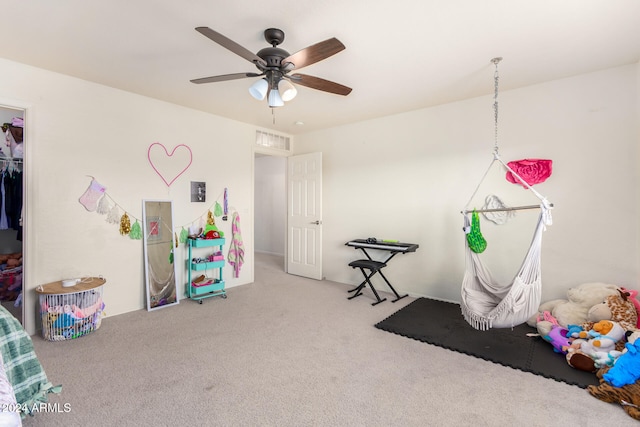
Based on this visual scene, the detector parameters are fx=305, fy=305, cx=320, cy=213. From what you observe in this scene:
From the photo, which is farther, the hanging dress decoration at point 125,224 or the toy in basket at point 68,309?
the hanging dress decoration at point 125,224

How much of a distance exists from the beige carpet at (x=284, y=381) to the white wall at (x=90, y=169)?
0.68 m

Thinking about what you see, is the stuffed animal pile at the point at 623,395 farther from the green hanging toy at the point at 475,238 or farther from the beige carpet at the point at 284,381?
the green hanging toy at the point at 475,238

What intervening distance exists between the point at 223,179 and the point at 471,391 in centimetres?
390

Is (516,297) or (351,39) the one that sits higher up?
(351,39)

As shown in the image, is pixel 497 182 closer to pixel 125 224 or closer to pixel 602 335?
pixel 602 335

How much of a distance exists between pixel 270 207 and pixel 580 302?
6310mm

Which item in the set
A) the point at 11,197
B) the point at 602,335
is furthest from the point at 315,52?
→ the point at 11,197

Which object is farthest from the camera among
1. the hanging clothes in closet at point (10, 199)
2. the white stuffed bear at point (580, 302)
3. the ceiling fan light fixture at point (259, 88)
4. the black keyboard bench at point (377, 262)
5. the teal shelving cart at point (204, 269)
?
the teal shelving cart at point (204, 269)

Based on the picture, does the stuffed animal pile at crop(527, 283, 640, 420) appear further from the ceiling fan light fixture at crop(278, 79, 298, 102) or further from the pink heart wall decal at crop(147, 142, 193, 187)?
the pink heart wall decal at crop(147, 142, 193, 187)

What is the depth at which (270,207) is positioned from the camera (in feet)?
25.8

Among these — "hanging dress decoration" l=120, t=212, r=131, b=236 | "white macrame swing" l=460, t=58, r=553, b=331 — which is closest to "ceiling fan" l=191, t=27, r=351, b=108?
"white macrame swing" l=460, t=58, r=553, b=331

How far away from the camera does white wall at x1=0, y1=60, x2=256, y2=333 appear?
2982 millimetres

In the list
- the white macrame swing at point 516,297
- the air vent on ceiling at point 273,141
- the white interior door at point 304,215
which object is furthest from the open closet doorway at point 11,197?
the white macrame swing at point 516,297

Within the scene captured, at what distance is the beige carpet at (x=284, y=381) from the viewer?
1.84 metres
